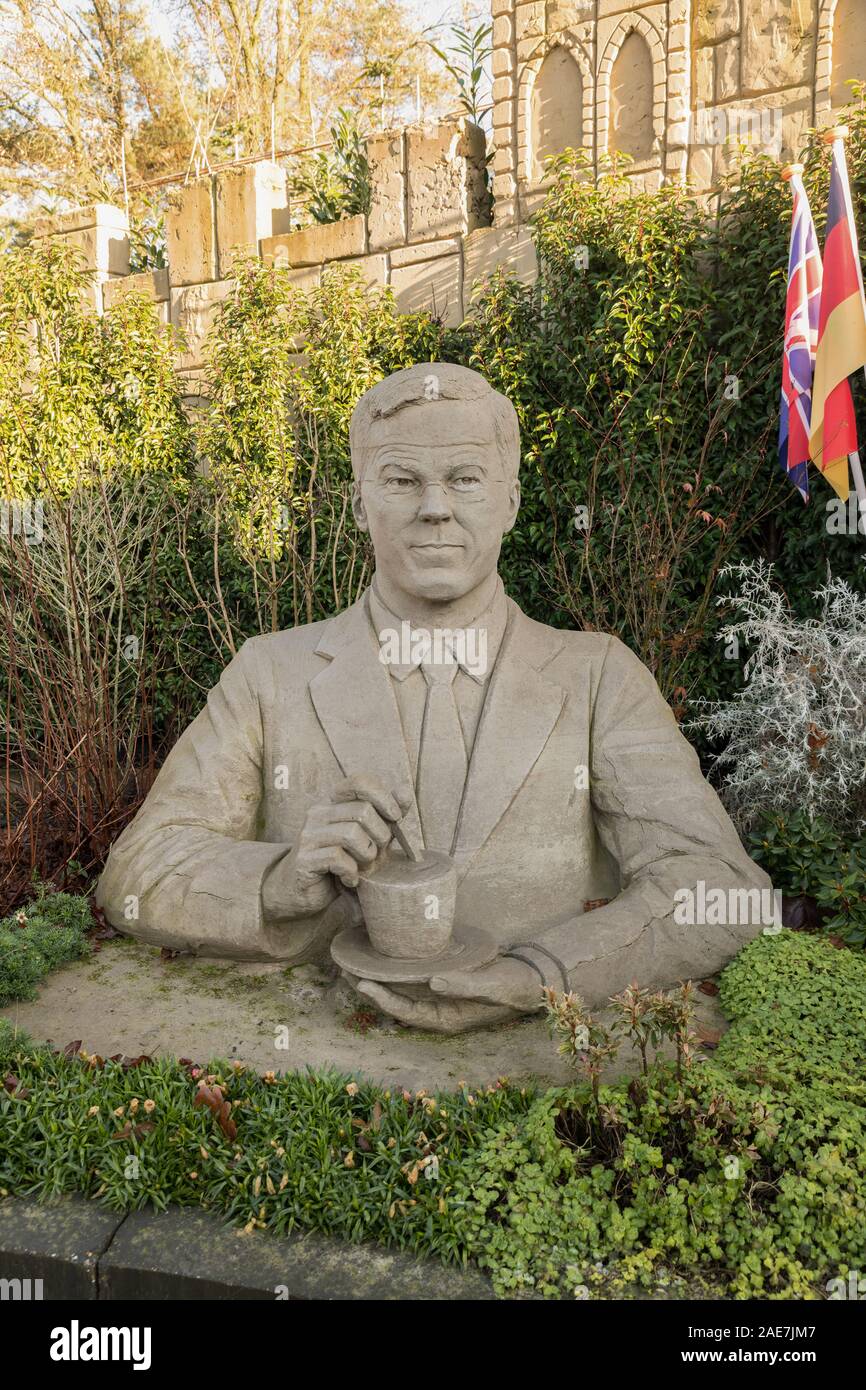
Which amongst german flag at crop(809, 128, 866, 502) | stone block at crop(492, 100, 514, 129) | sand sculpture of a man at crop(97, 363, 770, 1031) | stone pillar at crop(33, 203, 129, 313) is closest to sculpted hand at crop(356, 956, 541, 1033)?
sand sculpture of a man at crop(97, 363, 770, 1031)

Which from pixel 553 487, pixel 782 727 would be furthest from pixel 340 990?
pixel 553 487

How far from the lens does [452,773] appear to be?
3.42 m

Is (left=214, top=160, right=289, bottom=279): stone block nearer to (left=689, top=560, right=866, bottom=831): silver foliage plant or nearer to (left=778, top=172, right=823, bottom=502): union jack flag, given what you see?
(left=778, top=172, right=823, bottom=502): union jack flag

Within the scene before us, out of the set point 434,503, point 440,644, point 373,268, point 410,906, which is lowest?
point 410,906

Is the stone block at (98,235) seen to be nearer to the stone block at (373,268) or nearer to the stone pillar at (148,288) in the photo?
the stone pillar at (148,288)

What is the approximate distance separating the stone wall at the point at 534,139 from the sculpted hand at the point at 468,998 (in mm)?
5430

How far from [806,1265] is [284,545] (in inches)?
222

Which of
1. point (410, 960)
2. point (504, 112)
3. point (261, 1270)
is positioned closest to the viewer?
point (261, 1270)

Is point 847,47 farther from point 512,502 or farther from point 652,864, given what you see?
point 652,864

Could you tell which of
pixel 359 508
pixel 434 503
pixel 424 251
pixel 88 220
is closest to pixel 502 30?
pixel 424 251

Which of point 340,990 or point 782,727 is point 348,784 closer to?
point 340,990

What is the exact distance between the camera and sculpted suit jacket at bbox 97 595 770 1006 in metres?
3.29

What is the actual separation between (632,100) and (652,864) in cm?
572

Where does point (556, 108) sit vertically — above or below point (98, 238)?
above
